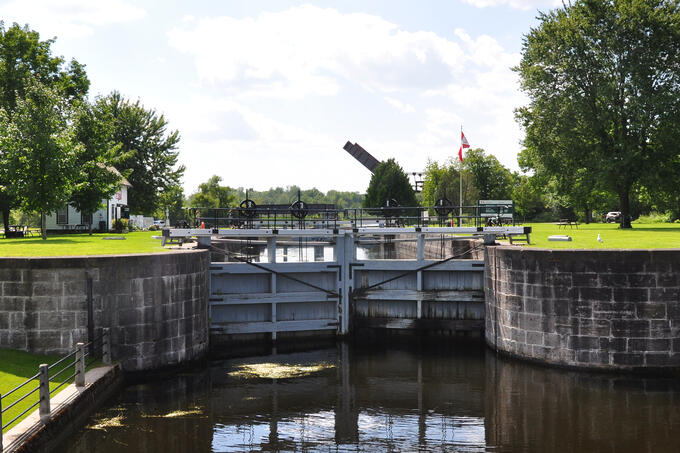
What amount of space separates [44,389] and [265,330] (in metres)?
9.51

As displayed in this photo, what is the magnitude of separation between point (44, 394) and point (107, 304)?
4411 millimetres

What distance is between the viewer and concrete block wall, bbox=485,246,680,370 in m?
14.6

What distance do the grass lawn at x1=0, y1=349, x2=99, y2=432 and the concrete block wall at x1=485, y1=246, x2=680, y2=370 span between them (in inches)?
457

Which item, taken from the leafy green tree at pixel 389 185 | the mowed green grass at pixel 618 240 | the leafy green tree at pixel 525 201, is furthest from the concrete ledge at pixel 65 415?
the leafy green tree at pixel 525 201

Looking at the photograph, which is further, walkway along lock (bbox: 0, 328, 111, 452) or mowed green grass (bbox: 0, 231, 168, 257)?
mowed green grass (bbox: 0, 231, 168, 257)

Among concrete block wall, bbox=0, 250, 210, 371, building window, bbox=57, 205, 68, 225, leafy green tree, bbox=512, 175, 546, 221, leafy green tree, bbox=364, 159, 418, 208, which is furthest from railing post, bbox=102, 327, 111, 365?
leafy green tree, bbox=512, 175, 546, 221

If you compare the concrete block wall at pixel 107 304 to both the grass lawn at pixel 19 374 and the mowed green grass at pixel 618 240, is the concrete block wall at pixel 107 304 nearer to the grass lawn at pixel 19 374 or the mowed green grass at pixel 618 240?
the grass lawn at pixel 19 374

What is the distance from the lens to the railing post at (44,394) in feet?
31.4

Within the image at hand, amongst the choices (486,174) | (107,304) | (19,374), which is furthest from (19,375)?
(486,174)

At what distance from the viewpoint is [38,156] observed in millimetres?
23172

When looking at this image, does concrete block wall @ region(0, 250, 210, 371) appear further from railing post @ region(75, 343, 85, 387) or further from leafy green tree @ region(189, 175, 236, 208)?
leafy green tree @ region(189, 175, 236, 208)

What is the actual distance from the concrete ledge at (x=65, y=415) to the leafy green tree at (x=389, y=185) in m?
59.0

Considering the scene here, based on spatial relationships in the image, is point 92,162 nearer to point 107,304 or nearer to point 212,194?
point 107,304

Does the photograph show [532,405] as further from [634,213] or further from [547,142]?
[634,213]
